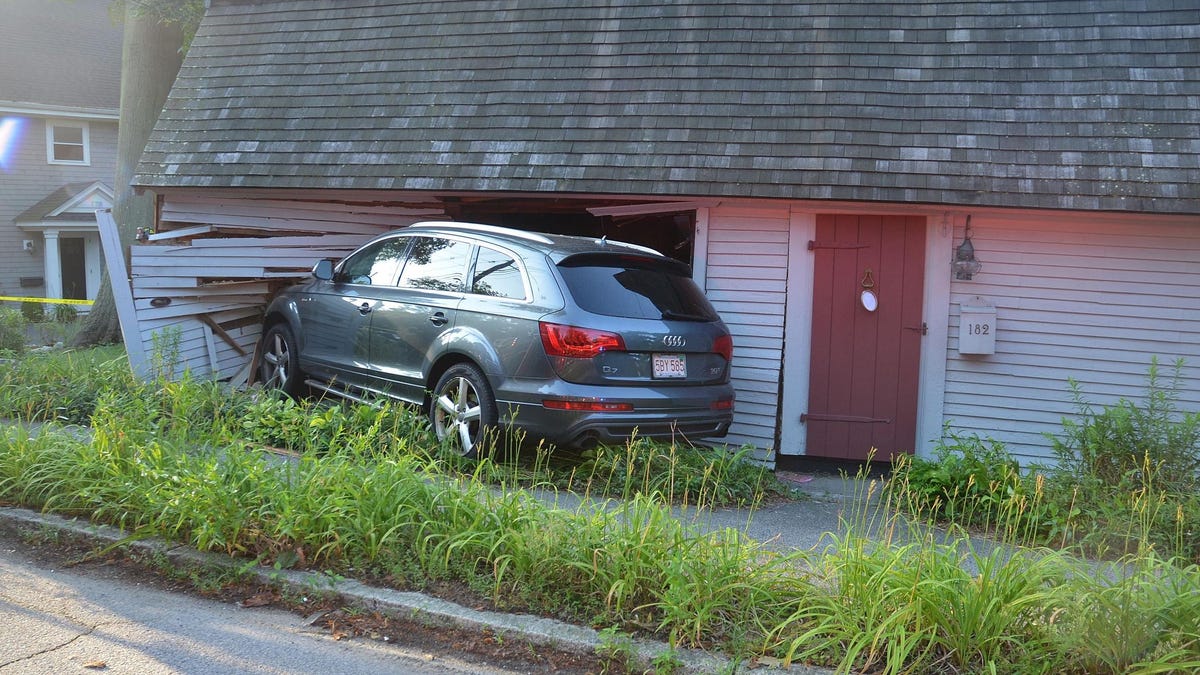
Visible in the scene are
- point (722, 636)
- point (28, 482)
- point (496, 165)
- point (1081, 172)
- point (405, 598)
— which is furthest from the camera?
point (496, 165)

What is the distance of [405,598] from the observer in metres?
4.66

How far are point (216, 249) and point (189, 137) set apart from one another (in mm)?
1477

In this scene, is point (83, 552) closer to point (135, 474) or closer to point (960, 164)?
point (135, 474)

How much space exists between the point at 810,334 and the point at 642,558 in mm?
5146

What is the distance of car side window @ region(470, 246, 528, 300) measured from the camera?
745cm

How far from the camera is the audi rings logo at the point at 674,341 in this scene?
7333 millimetres

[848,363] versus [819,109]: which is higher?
[819,109]

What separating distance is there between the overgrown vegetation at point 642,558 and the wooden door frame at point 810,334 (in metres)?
2.24

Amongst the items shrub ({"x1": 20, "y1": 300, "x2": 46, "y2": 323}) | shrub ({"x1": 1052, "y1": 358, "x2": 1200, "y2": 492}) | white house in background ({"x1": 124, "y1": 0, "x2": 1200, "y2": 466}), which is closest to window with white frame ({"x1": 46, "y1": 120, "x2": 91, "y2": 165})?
shrub ({"x1": 20, "y1": 300, "x2": 46, "y2": 323})

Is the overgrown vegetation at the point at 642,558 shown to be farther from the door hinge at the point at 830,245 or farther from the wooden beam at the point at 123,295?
the wooden beam at the point at 123,295

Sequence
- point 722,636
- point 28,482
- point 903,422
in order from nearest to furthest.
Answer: point 722,636, point 28,482, point 903,422

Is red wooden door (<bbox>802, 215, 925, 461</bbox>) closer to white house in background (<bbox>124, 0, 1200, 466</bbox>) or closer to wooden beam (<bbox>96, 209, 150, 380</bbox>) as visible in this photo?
white house in background (<bbox>124, 0, 1200, 466</bbox>)

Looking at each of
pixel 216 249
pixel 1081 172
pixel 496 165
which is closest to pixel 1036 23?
pixel 1081 172

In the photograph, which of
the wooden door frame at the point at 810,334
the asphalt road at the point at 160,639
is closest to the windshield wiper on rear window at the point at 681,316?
the wooden door frame at the point at 810,334
